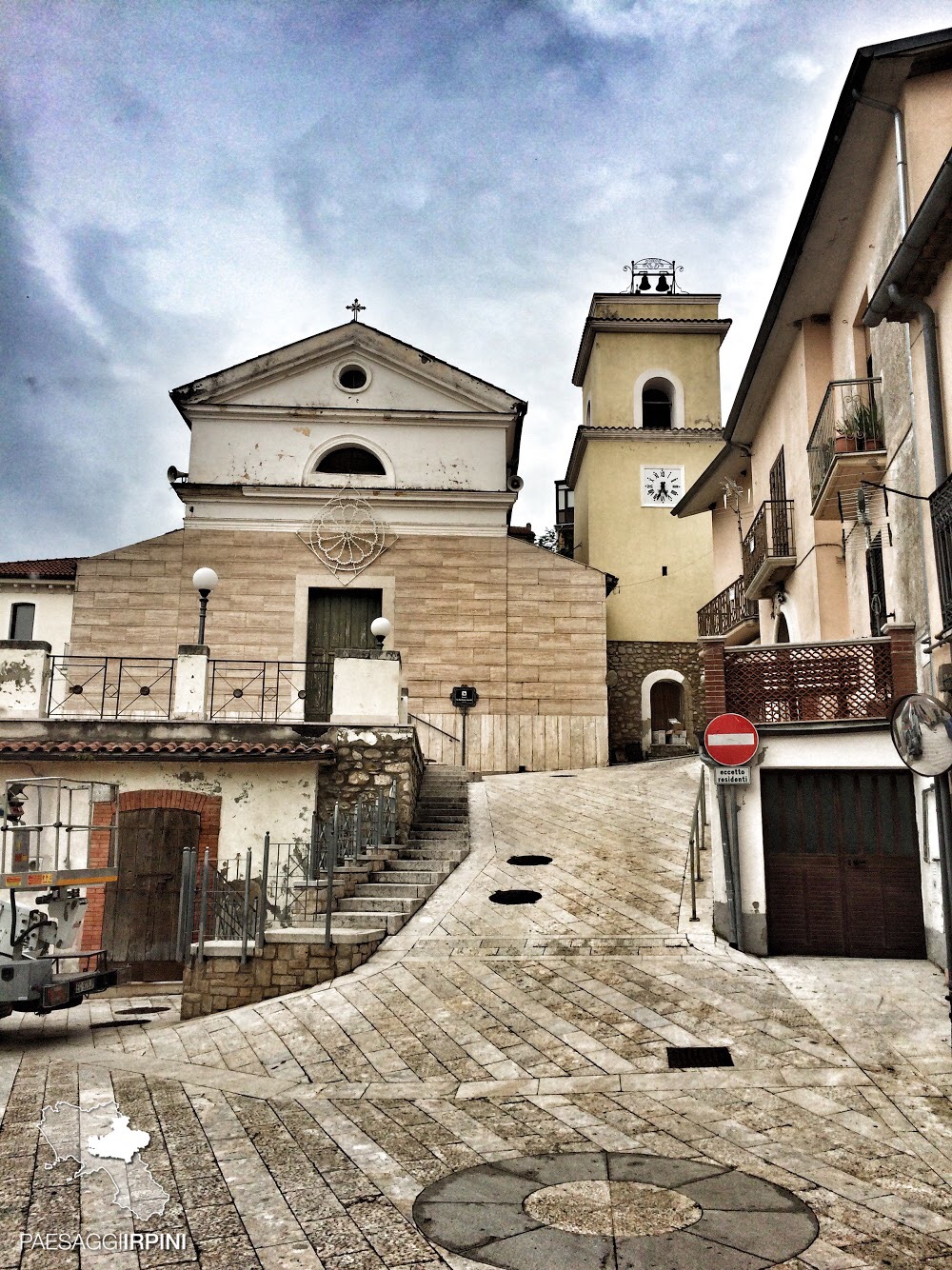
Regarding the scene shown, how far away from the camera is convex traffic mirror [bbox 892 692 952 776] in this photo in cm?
776

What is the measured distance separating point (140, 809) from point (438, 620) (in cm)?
1014

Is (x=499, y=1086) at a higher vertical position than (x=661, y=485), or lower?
lower

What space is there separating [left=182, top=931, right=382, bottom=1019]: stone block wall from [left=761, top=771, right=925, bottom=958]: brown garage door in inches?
176

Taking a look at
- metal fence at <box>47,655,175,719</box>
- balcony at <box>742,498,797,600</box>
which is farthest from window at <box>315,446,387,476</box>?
balcony at <box>742,498,797,600</box>

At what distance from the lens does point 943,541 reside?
9438 mm

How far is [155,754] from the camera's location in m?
13.8

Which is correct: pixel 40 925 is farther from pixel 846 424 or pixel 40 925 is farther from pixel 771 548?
pixel 771 548


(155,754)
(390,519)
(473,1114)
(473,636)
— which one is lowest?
(473,1114)

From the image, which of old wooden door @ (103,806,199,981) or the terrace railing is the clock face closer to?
the terrace railing

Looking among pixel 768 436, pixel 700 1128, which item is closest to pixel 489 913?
pixel 700 1128

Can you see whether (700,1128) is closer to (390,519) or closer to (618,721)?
(390,519)

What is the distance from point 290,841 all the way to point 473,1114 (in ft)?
22.9

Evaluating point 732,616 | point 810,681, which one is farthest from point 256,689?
point 810,681

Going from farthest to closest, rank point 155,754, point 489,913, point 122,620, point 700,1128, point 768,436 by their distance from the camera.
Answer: point 122,620
point 768,436
point 155,754
point 489,913
point 700,1128
